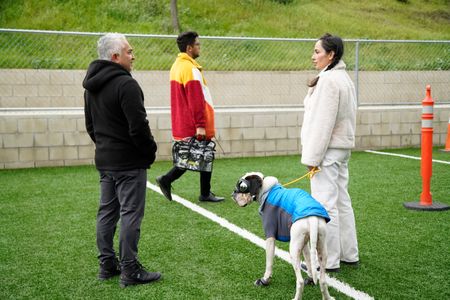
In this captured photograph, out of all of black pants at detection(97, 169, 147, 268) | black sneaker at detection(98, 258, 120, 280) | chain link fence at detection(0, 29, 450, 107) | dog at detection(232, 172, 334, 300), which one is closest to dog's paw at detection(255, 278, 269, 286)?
dog at detection(232, 172, 334, 300)

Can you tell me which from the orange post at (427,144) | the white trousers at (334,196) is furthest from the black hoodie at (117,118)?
the orange post at (427,144)

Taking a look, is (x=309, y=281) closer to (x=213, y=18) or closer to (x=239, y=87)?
(x=239, y=87)

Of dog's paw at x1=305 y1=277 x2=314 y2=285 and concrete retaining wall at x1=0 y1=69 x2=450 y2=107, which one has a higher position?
concrete retaining wall at x1=0 y1=69 x2=450 y2=107

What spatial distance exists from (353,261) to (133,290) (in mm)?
1793

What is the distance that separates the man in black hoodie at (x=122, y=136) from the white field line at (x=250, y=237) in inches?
48.7

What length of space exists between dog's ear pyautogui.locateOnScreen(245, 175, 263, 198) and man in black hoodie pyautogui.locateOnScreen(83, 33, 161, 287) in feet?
2.56

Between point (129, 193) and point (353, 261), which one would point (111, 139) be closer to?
point (129, 193)

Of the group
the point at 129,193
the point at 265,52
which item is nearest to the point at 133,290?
the point at 129,193

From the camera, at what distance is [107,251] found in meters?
4.18

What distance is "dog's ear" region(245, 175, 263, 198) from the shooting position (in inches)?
147

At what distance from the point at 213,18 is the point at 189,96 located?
19451 millimetres

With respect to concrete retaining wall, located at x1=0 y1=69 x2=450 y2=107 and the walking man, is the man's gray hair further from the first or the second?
concrete retaining wall, located at x1=0 y1=69 x2=450 y2=107

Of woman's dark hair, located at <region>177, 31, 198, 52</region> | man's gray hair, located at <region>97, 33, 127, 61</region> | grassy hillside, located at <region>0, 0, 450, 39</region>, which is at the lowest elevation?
man's gray hair, located at <region>97, 33, 127, 61</region>

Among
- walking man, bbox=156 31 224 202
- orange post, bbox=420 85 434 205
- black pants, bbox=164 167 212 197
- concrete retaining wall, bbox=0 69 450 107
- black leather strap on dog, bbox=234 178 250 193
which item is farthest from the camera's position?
concrete retaining wall, bbox=0 69 450 107
